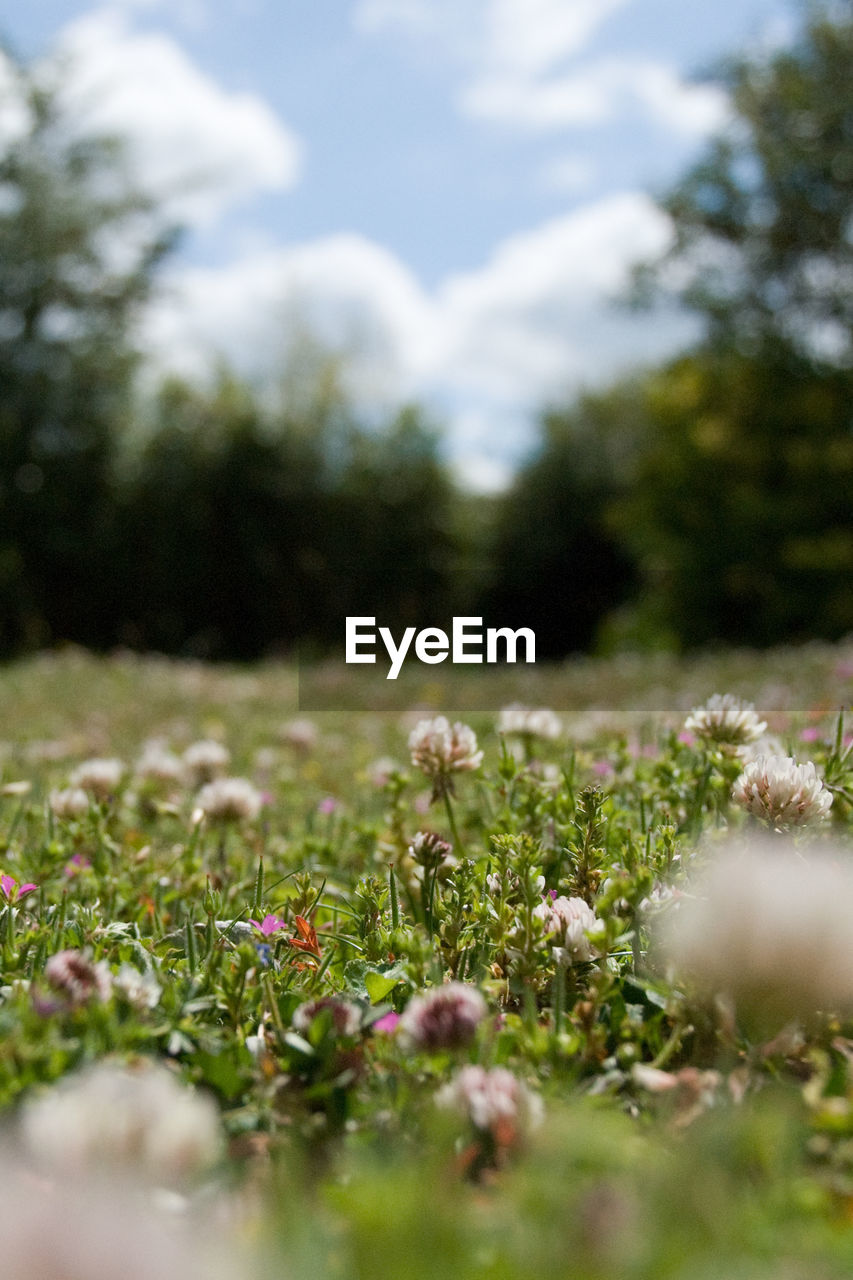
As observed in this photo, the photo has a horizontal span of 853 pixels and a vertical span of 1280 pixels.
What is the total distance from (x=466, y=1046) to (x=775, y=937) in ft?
0.93

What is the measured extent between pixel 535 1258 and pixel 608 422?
74.9 feet

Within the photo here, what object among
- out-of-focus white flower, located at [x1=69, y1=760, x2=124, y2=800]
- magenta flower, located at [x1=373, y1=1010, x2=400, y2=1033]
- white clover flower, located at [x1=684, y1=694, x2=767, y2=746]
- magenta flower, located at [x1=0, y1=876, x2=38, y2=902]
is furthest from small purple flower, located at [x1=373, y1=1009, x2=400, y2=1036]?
out-of-focus white flower, located at [x1=69, y1=760, x2=124, y2=800]

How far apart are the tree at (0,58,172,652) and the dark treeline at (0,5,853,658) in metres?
0.03

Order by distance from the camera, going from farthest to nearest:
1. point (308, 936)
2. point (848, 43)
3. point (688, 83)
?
point (688, 83) → point (848, 43) → point (308, 936)

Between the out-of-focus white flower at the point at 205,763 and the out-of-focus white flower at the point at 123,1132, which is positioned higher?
the out-of-focus white flower at the point at 123,1132

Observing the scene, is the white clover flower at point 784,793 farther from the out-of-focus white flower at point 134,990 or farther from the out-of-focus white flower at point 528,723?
the out-of-focus white flower at point 528,723

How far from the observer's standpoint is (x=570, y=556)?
62.7ft

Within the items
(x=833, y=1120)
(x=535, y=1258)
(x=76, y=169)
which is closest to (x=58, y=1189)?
(x=535, y=1258)

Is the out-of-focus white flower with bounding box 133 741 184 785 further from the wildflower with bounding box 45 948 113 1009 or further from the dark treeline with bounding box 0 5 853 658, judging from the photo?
the dark treeline with bounding box 0 5 853 658

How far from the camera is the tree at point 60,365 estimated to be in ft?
47.4

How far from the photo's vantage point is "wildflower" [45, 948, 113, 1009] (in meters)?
0.95

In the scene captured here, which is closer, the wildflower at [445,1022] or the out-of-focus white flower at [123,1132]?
the out-of-focus white flower at [123,1132]

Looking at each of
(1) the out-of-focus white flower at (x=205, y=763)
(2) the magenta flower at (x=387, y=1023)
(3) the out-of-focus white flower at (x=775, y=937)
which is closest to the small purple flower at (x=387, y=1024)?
(2) the magenta flower at (x=387, y=1023)

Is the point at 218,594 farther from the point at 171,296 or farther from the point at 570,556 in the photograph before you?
the point at 570,556
